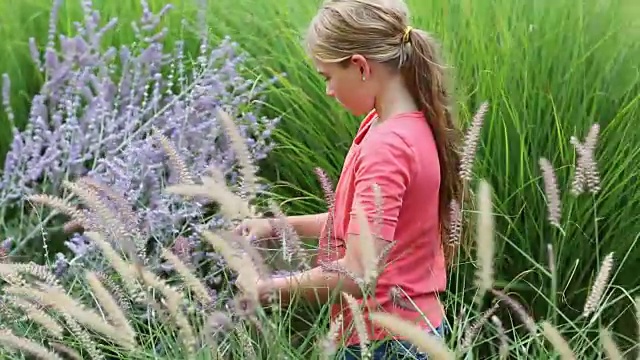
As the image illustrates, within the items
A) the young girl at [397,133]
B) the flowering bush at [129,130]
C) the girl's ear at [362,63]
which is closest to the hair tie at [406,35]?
the young girl at [397,133]

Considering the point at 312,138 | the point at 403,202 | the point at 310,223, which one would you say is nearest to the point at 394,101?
the point at 403,202

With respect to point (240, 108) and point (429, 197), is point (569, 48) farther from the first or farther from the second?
point (429, 197)

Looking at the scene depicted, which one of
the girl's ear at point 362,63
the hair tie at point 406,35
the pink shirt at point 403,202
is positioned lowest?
the pink shirt at point 403,202

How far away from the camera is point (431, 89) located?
2205mm

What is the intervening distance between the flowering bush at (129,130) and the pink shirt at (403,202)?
61cm

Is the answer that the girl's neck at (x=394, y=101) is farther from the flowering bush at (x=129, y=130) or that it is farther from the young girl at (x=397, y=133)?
the flowering bush at (x=129, y=130)

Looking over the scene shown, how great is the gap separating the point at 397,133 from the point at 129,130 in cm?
112

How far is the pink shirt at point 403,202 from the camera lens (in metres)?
2.01

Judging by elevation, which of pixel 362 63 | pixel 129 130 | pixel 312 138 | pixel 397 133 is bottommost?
pixel 312 138

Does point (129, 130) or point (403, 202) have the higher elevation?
point (403, 202)

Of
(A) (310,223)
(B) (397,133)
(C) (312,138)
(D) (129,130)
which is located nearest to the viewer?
(B) (397,133)

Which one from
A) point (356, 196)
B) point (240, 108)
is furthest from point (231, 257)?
point (240, 108)

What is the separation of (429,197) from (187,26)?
1.64 metres

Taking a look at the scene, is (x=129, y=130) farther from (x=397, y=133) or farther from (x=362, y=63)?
(x=397, y=133)
